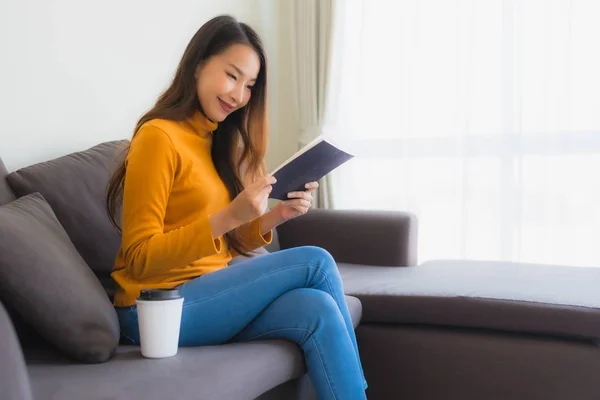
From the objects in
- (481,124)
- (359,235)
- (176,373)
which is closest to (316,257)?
(176,373)

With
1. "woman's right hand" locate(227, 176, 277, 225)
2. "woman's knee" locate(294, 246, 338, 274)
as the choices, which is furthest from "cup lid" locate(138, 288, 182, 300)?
"woman's knee" locate(294, 246, 338, 274)

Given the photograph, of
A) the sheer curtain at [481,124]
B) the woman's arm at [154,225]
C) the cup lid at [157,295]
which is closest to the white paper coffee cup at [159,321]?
the cup lid at [157,295]

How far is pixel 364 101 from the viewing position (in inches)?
120

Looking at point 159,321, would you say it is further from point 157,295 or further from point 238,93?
point 238,93

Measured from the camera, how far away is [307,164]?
151 centimetres

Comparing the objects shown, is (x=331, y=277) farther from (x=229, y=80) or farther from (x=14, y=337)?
(x=14, y=337)

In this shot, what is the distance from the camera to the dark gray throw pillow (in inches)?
47.2

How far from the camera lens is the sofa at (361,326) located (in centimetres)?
119

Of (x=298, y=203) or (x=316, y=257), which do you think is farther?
(x=298, y=203)

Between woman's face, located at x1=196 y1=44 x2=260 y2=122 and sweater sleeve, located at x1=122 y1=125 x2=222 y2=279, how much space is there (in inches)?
8.9

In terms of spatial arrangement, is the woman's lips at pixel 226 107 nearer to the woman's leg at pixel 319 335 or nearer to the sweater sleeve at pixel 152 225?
the sweater sleeve at pixel 152 225

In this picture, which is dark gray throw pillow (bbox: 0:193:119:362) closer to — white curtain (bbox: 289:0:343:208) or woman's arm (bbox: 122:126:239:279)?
woman's arm (bbox: 122:126:239:279)

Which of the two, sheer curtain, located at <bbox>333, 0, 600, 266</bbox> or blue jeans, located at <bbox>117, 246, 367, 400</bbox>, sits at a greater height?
sheer curtain, located at <bbox>333, 0, 600, 266</bbox>

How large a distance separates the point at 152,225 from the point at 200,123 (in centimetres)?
36
